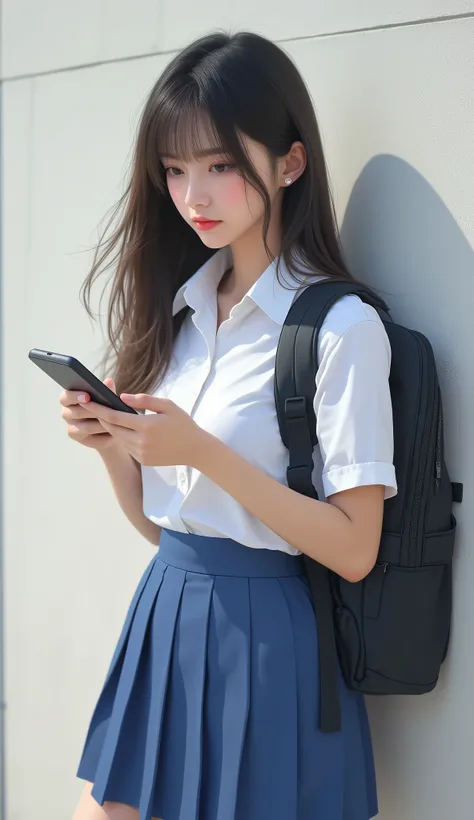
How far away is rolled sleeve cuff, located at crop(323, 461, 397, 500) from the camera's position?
1546mm

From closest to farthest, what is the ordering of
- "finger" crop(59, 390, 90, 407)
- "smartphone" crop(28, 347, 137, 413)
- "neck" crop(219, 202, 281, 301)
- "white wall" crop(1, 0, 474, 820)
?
"smartphone" crop(28, 347, 137, 413) < "finger" crop(59, 390, 90, 407) < "white wall" crop(1, 0, 474, 820) < "neck" crop(219, 202, 281, 301)

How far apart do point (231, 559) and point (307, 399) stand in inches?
13.0

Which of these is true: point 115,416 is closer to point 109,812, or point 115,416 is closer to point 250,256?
point 250,256

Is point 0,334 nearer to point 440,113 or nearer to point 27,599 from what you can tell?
point 27,599

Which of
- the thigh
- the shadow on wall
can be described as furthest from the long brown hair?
the thigh

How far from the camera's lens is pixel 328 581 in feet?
5.68

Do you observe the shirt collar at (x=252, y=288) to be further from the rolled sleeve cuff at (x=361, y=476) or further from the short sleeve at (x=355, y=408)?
the rolled sleeve cuff at (x=361, y=476)

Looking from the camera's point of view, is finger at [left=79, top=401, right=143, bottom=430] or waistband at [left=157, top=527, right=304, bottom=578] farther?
waistband at [left=157, top=527, right=304, bottom=578]

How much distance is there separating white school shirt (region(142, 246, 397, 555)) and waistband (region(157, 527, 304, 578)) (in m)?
0.02

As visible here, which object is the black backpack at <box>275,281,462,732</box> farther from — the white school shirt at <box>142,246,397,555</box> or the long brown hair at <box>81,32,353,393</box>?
the long brown hair at <box>81,32,353,393</box>

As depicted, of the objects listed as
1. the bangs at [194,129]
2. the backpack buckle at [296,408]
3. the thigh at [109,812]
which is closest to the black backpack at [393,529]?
the backpack buckle at [296,408]

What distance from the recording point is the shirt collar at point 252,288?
5.64 feet

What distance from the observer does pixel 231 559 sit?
1692mm

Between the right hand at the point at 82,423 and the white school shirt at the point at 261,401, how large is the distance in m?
0.12
